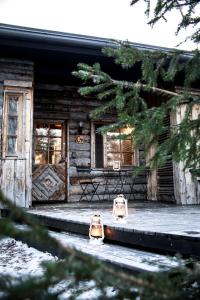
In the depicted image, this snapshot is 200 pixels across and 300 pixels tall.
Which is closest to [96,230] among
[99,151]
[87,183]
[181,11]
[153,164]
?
[153,164]

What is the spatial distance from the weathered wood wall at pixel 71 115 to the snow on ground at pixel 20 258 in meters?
4.99

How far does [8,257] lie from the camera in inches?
140

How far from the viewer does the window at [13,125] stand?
6.79m

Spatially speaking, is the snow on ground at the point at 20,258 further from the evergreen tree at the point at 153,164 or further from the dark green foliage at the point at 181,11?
the dark green foliage at the point at 181,11

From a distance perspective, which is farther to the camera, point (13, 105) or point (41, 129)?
point (41, 129)

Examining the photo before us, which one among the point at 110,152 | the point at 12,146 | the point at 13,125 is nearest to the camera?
the point at 12,146

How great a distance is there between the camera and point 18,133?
271 inches

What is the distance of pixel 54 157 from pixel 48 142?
50 centimetres

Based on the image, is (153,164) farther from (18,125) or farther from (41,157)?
(41,157)

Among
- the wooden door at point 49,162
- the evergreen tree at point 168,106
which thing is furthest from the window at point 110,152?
the evergreen tree at point 168,106

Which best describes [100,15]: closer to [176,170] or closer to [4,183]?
→ [176,170]

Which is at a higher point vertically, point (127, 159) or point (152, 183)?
point (127, 159)

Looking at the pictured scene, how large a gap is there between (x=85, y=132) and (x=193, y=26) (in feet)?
25.2

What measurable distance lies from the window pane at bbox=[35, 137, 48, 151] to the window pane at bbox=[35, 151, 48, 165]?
4.8 inches
